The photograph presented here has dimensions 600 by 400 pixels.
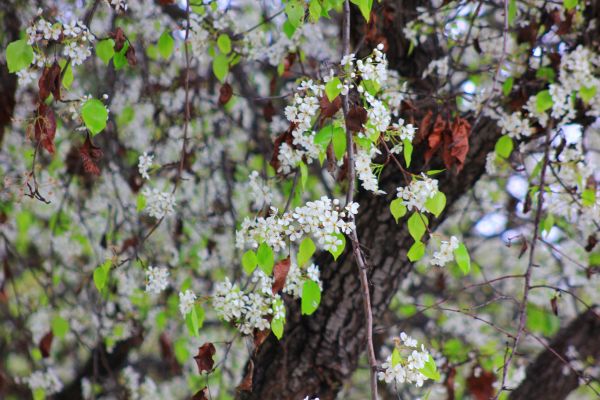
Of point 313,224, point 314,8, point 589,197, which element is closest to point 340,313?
point 589,197

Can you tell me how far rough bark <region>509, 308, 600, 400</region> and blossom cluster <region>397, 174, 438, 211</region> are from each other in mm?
1949

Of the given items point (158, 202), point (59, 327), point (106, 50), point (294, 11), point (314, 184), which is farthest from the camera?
point (314, 184)

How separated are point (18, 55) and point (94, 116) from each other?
0.80 feet

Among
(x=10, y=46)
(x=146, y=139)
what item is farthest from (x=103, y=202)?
(x=10, y=46)

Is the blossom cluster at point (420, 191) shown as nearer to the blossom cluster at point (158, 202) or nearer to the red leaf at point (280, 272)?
the red leaf at point (280, 272)

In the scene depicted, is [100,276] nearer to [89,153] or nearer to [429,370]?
[89,153]

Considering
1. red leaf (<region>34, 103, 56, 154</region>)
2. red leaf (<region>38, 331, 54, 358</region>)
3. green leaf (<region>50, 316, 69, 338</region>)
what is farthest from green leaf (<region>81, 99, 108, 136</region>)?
green leaf (<region>50, 316, 69, 338</region>)

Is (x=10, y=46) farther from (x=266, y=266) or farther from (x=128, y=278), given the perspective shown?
(x=128, y=278)

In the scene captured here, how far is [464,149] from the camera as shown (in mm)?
2029

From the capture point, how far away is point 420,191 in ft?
5.71

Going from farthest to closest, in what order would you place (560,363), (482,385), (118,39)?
1. (560,363)
2. (482,385)
3. (118,39)

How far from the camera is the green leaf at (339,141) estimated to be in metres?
1.78

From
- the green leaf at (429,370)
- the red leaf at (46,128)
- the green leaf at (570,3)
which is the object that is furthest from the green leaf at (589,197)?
the red leaf at (46,128)

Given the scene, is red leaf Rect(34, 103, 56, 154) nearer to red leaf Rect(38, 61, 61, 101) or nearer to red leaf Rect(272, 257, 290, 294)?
red leaf Rect(38, 61, 61, 101)
